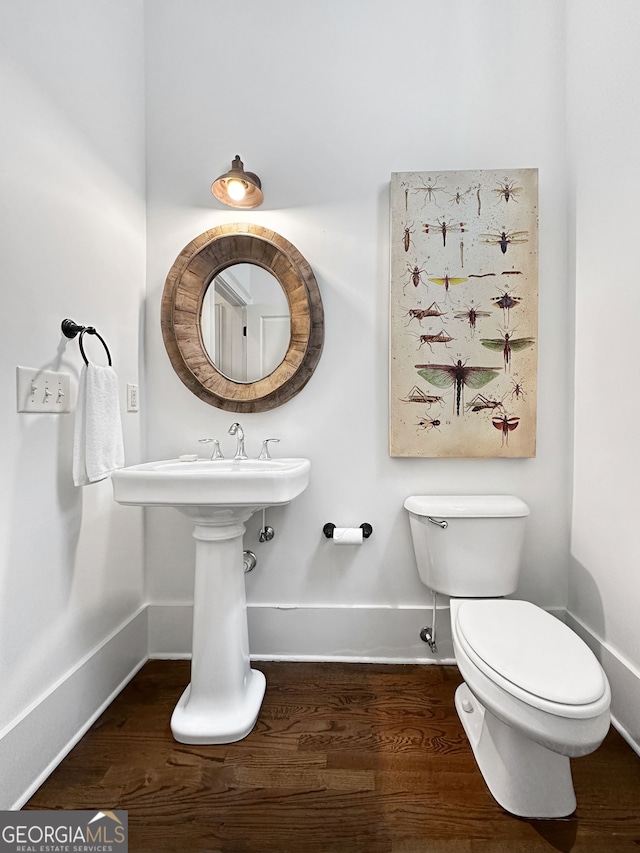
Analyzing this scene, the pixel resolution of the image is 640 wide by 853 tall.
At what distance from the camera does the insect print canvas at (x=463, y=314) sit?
169 centimetres

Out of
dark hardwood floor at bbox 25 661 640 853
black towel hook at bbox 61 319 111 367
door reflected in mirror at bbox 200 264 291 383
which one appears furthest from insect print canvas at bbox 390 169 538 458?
black towel hook at bbox 61 319 111 367

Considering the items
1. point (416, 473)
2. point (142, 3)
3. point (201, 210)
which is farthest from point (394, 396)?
point (142, 3)

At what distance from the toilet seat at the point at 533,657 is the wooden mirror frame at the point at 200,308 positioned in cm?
103

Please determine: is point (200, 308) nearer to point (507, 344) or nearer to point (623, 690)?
point (507, 344)

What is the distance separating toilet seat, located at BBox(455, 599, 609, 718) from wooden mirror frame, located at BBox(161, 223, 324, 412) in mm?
1027

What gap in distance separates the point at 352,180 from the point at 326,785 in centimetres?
201

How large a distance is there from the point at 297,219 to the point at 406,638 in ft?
5.61

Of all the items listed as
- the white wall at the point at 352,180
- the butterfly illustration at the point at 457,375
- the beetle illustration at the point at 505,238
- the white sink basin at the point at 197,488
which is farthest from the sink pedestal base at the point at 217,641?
the beetle illustration at the point at 505,238

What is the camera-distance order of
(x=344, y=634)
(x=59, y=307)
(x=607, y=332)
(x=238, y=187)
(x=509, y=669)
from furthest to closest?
1. (x=344, y=634)
2. (x=238, y=187)
3. (x=607, y=332)
4. (x=59, y=307)
5. (x=509, y=669)

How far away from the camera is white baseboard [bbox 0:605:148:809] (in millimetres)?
1087

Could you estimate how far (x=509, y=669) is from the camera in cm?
104

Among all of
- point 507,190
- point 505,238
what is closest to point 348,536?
point 505,238

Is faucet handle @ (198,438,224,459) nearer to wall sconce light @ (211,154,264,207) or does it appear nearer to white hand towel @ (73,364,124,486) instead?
white hand towel @ (73,364,124,486)

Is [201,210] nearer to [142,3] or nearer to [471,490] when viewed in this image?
[142,3]
